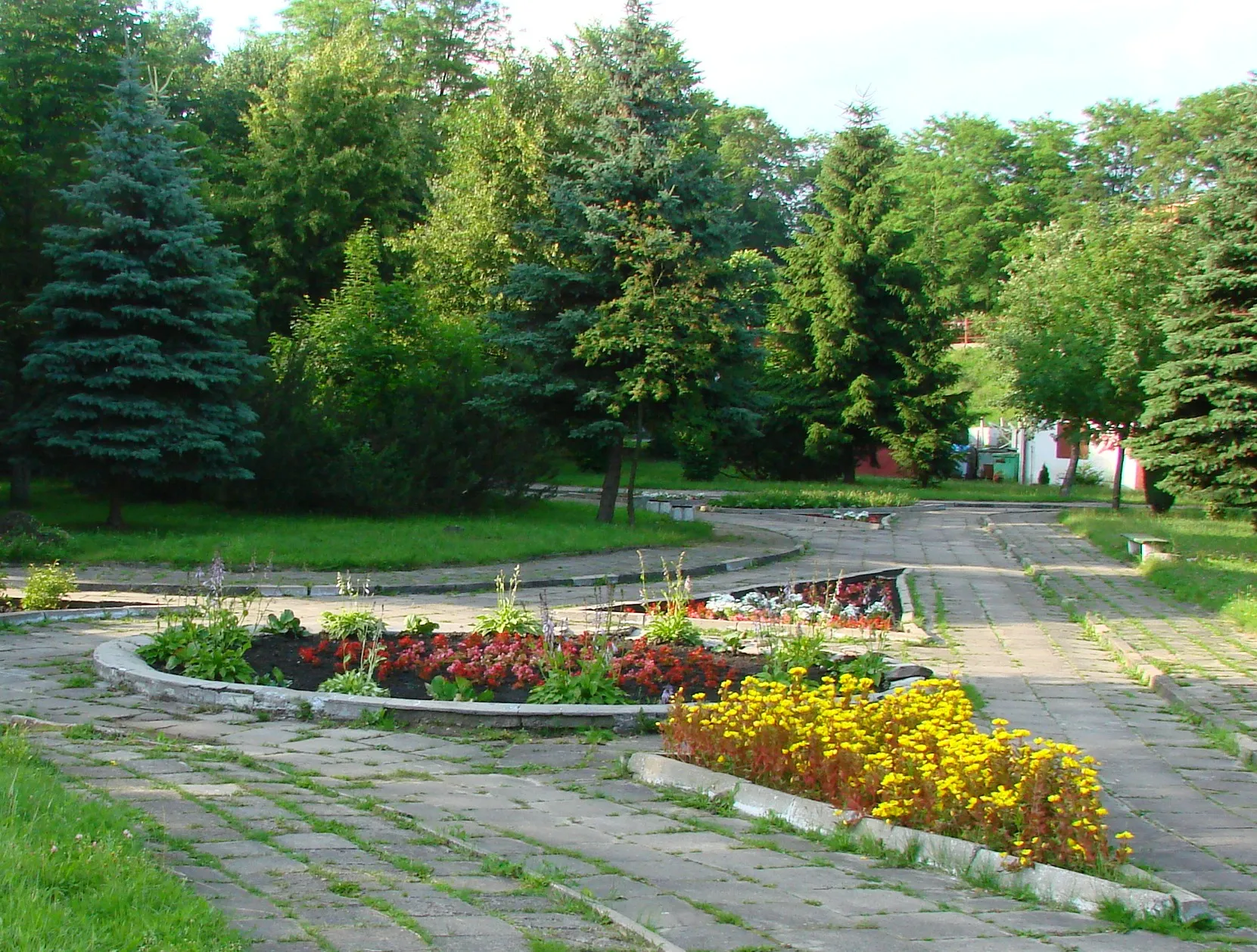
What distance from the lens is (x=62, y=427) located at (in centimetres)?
2058

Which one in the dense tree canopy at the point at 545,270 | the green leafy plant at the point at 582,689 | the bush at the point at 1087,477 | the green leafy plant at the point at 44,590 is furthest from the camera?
the bush at the point at 1087,477

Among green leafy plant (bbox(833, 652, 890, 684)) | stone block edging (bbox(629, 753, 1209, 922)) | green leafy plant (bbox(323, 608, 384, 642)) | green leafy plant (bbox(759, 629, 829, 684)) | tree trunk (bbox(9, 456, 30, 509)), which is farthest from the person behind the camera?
tree trunk (bbox(9, 456, 30, 509))

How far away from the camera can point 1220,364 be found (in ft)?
81.3

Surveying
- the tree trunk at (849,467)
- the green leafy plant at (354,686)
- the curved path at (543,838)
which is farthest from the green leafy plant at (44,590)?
the tree trunk at (849,467)

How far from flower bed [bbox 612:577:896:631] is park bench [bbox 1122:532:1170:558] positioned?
6.57 meters

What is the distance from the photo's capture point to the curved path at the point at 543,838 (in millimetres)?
4289

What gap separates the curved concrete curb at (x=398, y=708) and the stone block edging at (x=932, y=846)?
46.4 inches

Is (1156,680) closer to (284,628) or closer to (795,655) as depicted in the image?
(795,655)

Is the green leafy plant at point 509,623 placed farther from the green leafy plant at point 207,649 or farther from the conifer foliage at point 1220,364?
the conifer foliage at point 1220,364

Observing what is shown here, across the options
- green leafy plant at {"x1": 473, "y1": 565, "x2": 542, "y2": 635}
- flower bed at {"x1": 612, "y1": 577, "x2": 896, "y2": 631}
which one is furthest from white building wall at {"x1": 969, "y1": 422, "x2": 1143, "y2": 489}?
green leafy plant at {"x1": 473, "y1": 565, "x2": 542, "y2": 635}

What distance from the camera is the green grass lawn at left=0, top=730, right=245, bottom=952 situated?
131 inches

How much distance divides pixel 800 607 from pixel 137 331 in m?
13.9

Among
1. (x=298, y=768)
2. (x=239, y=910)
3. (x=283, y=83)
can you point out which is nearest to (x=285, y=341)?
(x=283, y=83)

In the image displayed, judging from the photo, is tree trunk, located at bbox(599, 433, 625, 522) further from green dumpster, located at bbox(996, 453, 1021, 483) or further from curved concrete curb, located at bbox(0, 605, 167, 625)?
green dumpster, located at bbox(996, 453, 1021, 483)
